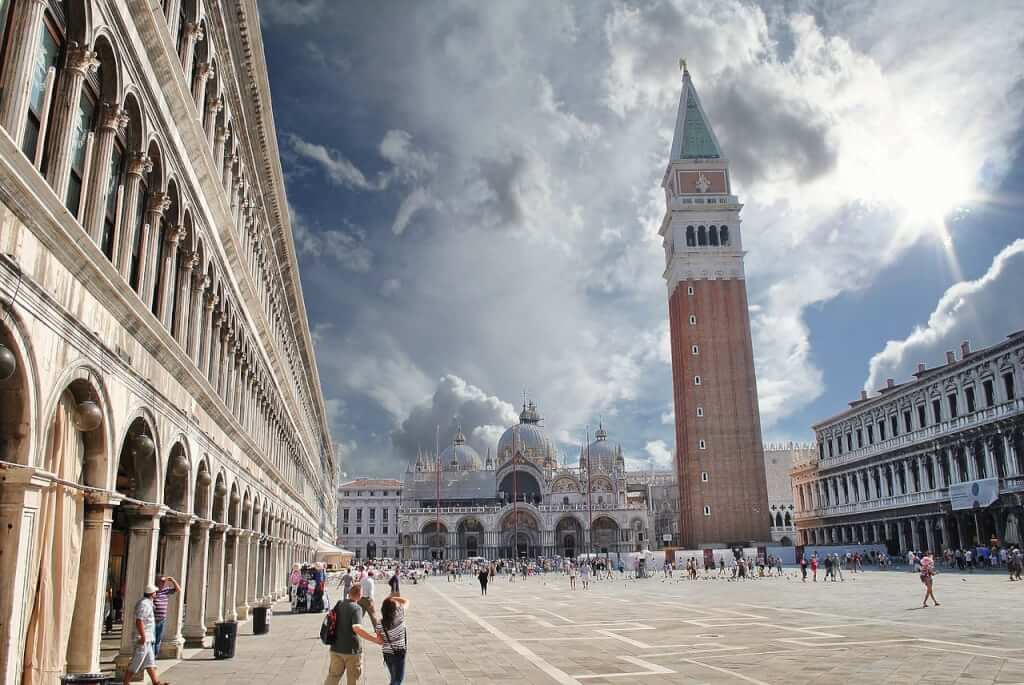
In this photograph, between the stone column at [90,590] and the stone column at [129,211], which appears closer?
the stone column at [90,590]

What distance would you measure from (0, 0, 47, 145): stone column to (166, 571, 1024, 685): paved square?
8.44 metres

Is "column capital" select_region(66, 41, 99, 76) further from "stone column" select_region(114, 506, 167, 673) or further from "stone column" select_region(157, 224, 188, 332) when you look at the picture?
"stone column" select_region(114, 506, 167, 673)

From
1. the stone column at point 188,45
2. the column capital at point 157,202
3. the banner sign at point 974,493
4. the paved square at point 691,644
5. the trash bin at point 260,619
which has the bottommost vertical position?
the paved square at point 691,644

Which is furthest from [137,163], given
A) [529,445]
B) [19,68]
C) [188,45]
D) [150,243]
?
Answer: [529,445]

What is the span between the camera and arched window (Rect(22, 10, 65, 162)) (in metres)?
8.89

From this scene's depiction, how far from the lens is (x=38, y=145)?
9.09 m

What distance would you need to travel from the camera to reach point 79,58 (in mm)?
9633

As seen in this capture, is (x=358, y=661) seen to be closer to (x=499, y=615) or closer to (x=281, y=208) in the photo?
(x=499, y=615)

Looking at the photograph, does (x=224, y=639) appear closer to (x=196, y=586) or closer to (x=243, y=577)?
(x=196, y=586)

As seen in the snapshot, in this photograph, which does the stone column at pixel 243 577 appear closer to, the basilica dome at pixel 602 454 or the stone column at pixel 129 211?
the stone column at pixel 129 211

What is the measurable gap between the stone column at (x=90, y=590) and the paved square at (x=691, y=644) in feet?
10.2

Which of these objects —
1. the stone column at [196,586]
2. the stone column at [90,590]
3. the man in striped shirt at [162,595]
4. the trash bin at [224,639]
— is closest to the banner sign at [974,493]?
the stone column at [196,586]

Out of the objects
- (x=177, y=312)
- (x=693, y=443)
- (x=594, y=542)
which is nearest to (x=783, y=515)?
(x=594, y=542)

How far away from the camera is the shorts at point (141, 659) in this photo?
11219 mm
